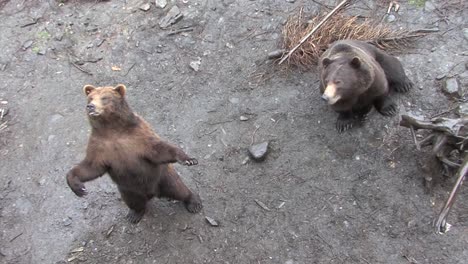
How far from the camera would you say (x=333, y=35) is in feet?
21.4

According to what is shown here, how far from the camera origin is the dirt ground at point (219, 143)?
498 cm

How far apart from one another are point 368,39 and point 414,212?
94.3 inches

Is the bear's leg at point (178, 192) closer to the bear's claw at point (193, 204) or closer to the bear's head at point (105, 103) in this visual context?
the bear's claw at point (193, 204)

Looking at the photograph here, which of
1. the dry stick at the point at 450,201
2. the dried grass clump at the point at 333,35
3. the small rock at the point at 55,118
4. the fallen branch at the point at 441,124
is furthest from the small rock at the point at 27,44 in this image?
the dry stick at the point at 450,201

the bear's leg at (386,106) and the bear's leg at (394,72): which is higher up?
the bear's leg at (394,72)

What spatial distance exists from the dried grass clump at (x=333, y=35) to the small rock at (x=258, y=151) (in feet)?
4.16

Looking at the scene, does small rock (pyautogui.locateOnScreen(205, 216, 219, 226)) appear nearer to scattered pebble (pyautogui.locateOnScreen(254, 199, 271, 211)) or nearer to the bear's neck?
scattered pebble (pyautogui.locateOnScreen(254, 199, 271, 211))

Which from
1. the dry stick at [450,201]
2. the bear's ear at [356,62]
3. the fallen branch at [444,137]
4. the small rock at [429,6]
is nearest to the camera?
the dry stick at [450,201]

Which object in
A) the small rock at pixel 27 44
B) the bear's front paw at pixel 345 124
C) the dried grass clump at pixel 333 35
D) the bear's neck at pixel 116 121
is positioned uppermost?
the bear's neck at pixel 116 121

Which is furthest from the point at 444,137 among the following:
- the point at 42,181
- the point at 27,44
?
the point at 27,44

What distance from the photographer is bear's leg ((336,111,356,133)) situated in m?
5.64

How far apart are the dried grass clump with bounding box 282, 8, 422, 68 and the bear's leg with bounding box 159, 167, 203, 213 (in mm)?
2175

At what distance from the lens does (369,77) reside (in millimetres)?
5199

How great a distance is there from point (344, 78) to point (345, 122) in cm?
71
